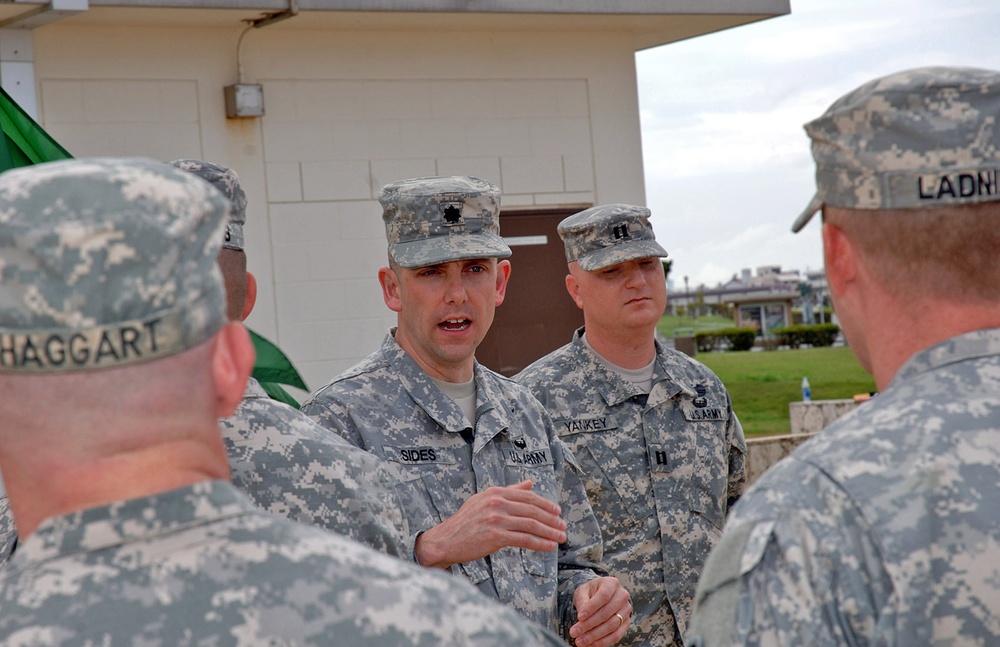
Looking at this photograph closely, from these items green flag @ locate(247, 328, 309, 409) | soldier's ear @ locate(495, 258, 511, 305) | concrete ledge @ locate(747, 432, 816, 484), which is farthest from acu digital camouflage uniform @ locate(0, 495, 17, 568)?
concrete ledge @ locate(747, 432, 816, 484)

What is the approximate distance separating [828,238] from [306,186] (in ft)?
18.3

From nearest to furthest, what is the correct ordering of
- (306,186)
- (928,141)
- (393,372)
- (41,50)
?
(928,141), (393,372), (41,50), (306,186)

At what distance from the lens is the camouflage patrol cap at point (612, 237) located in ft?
14.7

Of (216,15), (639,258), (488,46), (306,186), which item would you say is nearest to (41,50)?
(216,15)

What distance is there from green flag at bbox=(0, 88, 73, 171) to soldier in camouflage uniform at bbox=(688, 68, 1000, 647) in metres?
4.26

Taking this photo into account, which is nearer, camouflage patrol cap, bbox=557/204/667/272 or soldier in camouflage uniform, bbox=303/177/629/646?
soldier in camouflage uniform, bbox=303/177/629/646

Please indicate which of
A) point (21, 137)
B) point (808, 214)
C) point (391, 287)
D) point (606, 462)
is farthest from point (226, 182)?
point (21, 137)

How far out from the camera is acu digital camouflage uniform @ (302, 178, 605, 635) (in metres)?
3.22

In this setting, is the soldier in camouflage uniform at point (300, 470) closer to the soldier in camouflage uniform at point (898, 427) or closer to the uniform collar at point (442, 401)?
the uniform collar at point (442, 401)

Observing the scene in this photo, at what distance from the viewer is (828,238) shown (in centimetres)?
185

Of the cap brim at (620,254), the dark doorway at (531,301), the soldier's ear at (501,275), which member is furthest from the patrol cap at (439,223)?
the dark doorway at (531,301)

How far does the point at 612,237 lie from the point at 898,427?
2.88 metres

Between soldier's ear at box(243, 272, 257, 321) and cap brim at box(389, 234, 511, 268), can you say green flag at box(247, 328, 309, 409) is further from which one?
soldier's ear at box(243, 272, 257, 321)

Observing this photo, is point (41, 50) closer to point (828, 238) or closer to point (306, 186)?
point (306, 186)
